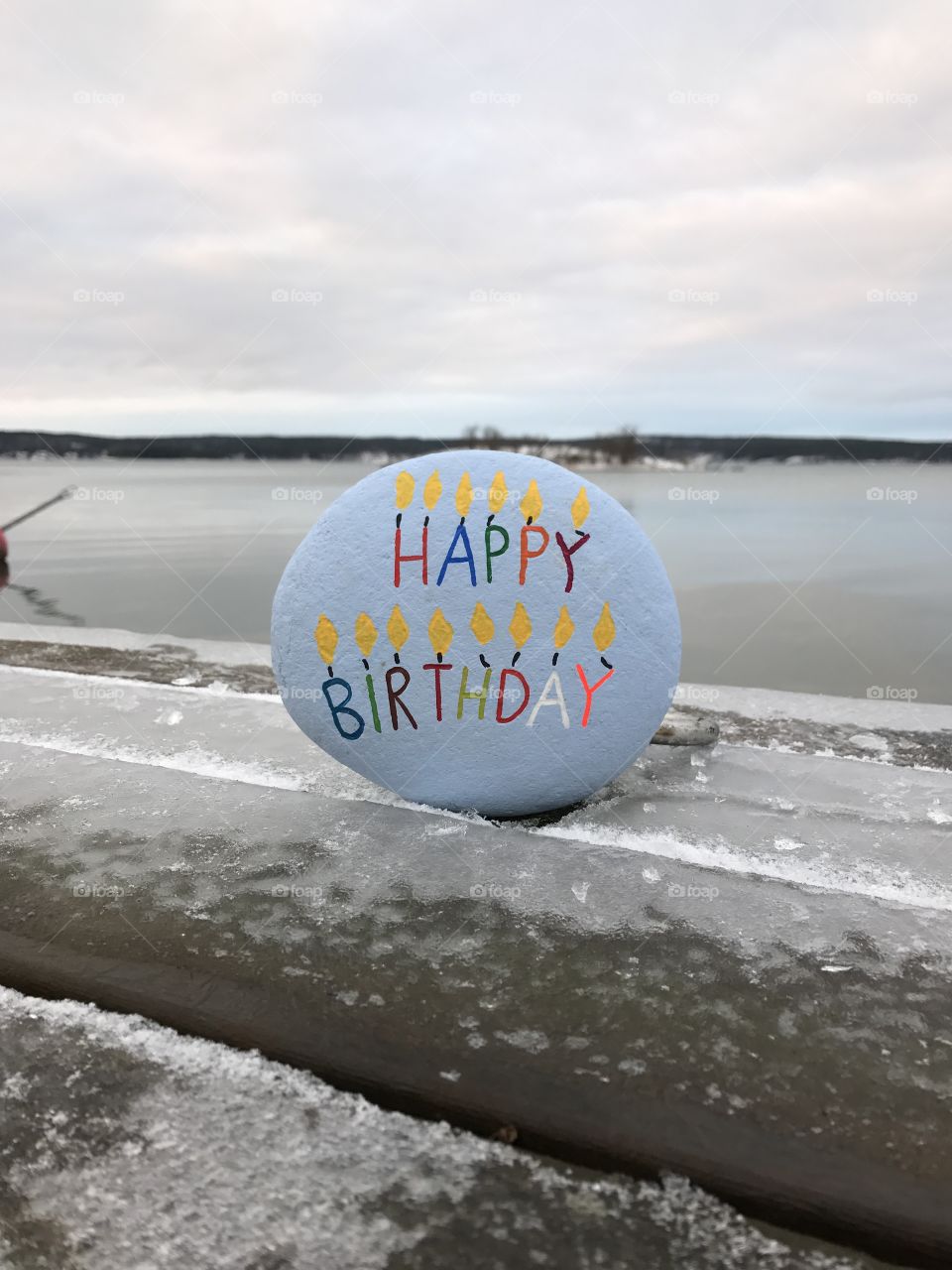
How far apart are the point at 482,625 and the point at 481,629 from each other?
0.8 inches

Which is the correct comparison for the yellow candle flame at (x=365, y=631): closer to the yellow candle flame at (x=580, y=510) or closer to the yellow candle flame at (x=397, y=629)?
the yellow candle flame at (x=397, y=629)

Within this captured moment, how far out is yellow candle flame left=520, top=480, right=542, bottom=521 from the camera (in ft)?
14.3

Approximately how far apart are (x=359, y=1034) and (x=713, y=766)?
3190mm

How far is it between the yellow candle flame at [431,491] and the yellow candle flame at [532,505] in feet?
1.31

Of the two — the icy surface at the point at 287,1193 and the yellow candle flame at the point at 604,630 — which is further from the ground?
the yellow candle flame at the point at 604,630

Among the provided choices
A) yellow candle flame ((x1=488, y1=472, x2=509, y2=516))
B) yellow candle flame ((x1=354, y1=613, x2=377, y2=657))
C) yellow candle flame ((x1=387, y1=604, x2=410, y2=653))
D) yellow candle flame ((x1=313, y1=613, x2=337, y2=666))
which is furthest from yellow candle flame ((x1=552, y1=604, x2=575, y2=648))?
yellow candle flame ((x1=313, y1=613, x2=337, y2=666))

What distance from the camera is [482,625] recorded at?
171 inches

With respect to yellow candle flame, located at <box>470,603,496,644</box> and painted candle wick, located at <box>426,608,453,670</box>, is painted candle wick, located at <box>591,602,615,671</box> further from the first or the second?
painted candle wick, located at <box>426,608,453,670</box>

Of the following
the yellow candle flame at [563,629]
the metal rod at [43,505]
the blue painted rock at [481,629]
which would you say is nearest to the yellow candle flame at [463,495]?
the blue painted rock at [481,629]

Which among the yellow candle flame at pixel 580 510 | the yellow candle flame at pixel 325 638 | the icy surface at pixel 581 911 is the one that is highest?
the yellow candle flame at pixel 580 510

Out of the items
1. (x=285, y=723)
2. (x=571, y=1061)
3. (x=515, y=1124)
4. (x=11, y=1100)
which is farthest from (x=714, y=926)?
(x=285, y=723)

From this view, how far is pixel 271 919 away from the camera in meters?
3.58

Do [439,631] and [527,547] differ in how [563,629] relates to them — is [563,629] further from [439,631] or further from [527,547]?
[439,631]

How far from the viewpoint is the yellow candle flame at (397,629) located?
4.37m
